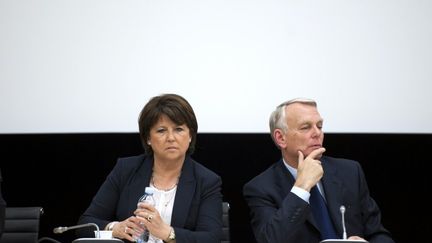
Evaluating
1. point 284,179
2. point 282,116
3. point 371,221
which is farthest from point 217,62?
point 371,221

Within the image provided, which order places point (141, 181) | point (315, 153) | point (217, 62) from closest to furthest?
point (315, 153) < point (141, 181) < point (217, 62)

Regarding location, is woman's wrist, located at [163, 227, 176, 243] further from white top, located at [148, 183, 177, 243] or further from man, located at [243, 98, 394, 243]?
man, located at [243, 98, 394, 243]

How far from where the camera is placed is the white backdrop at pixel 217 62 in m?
5.14

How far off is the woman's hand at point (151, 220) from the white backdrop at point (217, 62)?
207 centimetres

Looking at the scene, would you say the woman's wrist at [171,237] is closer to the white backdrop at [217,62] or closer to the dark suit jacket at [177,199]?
the dark suit jacket at [177,199]

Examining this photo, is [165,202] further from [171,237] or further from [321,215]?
[321,215]

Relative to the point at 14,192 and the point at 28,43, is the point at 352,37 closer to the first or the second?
the point at 28,43

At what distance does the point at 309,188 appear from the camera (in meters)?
3.28

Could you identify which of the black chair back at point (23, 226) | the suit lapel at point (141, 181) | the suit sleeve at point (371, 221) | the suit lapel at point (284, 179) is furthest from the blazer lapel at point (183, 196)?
the black chair back at point (23, 226)

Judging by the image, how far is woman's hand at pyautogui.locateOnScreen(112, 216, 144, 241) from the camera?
3139 millimetres

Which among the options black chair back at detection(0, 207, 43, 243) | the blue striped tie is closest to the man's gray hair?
the blue striped tie

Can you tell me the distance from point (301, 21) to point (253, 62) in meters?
0.42

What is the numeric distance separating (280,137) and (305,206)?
466 millimetres

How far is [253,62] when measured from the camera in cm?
518
